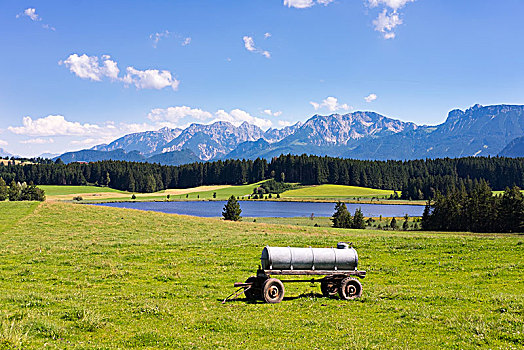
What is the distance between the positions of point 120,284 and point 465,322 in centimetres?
1503

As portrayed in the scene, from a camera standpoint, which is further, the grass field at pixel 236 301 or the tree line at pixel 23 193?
the tree line at pixel 23 193

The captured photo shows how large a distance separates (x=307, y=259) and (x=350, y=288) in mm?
2241

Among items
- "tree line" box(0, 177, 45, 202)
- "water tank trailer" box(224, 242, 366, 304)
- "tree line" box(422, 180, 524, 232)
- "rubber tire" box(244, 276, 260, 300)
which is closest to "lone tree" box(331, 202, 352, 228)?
"tree line" box(422, 180, 524, 232)

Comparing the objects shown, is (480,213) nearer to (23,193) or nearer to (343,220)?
(343,220)

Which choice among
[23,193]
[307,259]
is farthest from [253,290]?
[23,193]

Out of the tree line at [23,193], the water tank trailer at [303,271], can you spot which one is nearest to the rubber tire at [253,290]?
the water tank trailer at [303,271]

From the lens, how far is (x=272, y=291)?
1523 centimetres

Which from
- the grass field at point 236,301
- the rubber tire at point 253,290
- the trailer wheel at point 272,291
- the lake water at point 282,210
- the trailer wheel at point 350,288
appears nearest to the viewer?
the grass field at point 236,301

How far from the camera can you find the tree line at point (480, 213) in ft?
228

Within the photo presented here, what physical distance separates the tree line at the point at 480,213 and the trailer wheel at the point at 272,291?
6924 centimetres

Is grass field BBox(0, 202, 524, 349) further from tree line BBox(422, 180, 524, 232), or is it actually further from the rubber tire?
tree line BBox(422, 180, 524, 232)

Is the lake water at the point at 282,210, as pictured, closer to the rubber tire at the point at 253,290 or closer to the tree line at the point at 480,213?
the tree line at the point at 480,213

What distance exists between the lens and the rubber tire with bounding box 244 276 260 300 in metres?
15.6

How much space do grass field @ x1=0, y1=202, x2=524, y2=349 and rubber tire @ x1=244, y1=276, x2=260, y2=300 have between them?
0.63m
